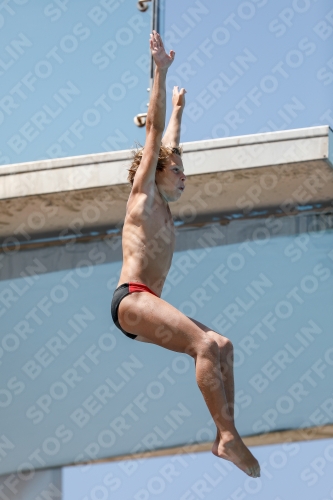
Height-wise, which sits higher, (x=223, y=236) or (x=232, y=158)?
(x=232, y=158)

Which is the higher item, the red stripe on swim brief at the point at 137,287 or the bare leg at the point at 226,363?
the red stripe on swim brief at the point at 137,287

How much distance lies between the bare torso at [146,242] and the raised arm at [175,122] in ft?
1.32

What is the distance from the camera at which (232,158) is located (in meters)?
7.22

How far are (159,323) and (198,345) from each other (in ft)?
0.65

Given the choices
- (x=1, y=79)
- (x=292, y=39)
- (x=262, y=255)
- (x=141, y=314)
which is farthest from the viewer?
(x=262, y=255)

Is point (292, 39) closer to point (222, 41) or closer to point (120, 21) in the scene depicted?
point (222, 41)

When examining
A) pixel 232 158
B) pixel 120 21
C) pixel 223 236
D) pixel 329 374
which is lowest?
pixel 329 374

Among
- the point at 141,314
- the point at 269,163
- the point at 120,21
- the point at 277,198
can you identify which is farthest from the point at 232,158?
the point at 141,314

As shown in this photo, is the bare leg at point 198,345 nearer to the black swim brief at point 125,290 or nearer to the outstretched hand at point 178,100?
the black swim brief at point 125,290

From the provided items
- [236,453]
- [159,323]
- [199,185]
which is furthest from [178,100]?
[199,185]

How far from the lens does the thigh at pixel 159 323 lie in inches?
177

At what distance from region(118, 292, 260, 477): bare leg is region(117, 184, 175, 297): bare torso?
143 millimetres

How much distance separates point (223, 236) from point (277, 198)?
493 millimetres

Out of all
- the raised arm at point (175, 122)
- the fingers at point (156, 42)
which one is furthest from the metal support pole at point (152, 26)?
the fingers at point (156, 42)
